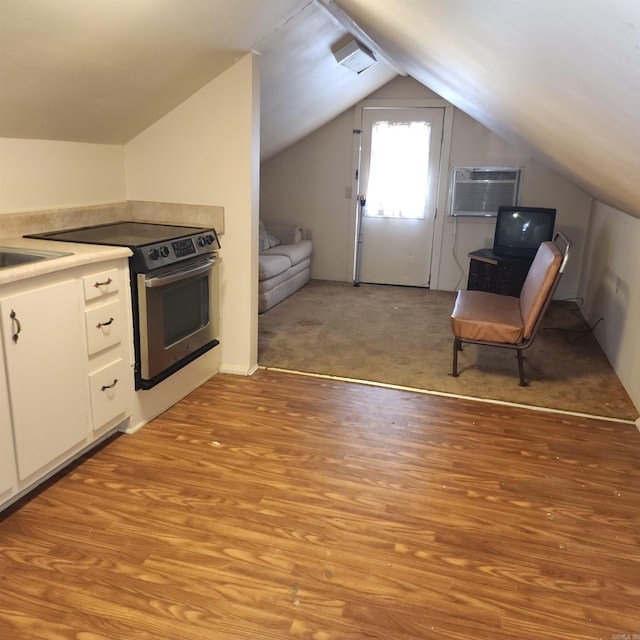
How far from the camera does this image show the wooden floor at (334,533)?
1651 mm

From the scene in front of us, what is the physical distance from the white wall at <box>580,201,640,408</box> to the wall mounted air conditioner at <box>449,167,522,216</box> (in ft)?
2.73

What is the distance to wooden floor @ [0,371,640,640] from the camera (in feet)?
5.42

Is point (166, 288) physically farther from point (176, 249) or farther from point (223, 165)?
point (223, 165)

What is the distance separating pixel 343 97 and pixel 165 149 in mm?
2629

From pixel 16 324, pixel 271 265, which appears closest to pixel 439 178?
pixel 271 265

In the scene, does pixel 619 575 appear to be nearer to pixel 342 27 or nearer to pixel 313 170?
pixel 342 27

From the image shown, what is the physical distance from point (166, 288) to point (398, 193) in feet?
12.7

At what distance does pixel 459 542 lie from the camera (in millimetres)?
2006

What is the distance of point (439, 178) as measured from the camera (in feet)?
19.3

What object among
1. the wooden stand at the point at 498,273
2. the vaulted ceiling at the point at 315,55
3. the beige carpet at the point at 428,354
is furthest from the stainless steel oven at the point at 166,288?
the wooden stand at the point at 498,273

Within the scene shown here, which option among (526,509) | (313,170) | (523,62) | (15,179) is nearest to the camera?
(523,62)

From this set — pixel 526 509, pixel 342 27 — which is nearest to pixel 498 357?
pixel 526 509

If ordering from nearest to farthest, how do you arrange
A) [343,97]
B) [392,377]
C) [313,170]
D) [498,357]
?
[392,377] < [498,357] < [343,97] < [313,170]

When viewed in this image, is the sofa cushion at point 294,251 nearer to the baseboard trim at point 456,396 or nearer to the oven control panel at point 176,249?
the baseboard trim at point 456,396
